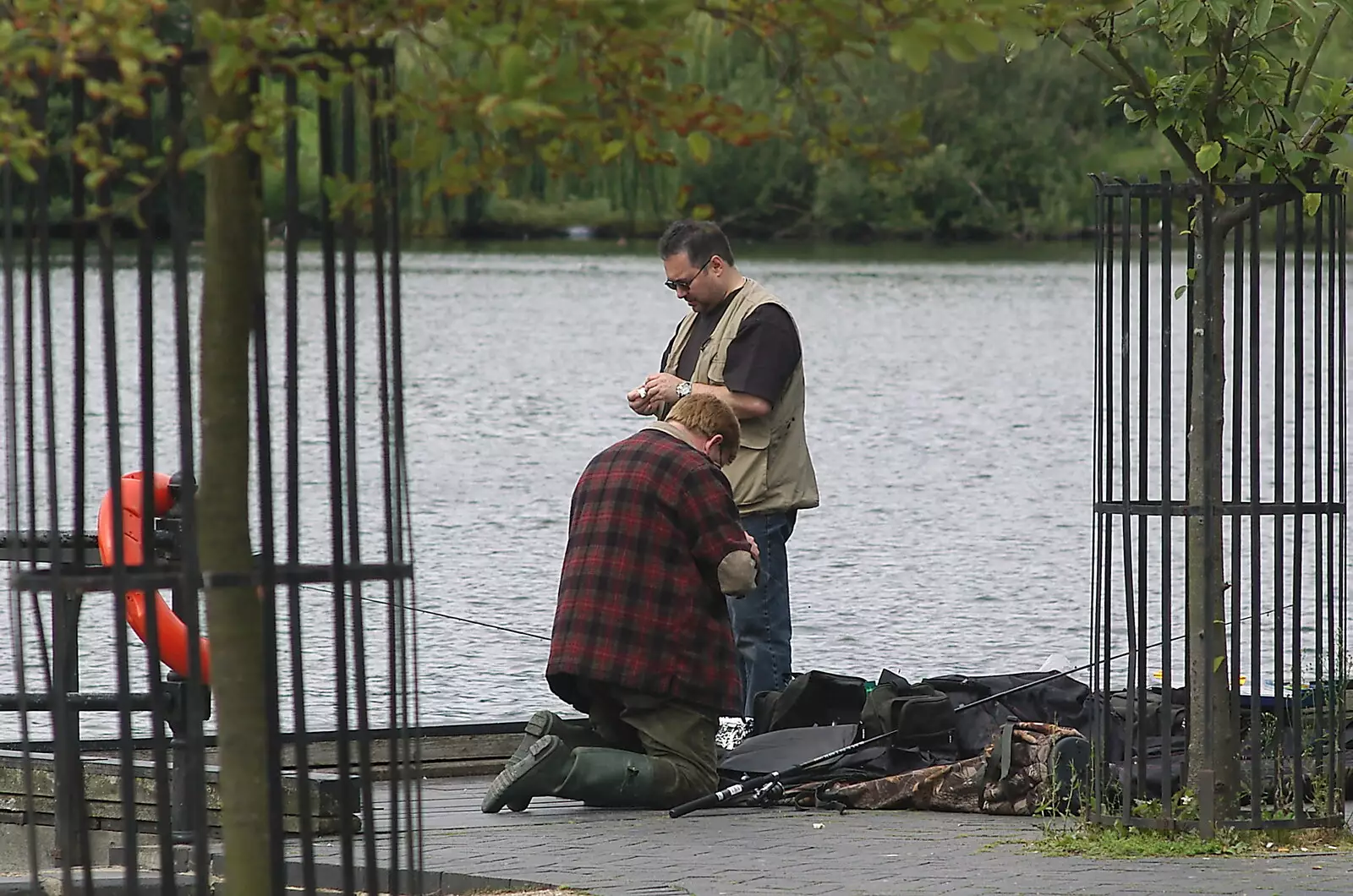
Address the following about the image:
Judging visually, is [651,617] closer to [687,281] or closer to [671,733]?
[671,733]

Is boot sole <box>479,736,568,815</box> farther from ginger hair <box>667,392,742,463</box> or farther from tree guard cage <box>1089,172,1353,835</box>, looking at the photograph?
tree guard cage <box>1089,172,1353,835</box>

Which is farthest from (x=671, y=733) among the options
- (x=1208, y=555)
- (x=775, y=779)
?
(x=1208, y=555)

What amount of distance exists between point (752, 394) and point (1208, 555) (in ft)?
7.10

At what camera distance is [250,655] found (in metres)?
4.00

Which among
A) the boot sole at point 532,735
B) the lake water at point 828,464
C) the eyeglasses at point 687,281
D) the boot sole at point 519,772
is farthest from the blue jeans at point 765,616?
the lake water at point 828,464

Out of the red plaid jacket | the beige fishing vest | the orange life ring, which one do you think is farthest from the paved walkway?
the beige fishing vest

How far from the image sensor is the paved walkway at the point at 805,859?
228 inches

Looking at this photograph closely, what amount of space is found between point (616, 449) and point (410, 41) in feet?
11.6

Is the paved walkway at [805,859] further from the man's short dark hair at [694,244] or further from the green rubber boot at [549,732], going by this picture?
the man's short dark hair at [694,244]

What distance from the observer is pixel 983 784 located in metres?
7.10

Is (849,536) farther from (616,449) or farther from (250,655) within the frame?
(250,655)

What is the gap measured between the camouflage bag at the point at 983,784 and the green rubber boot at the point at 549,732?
66 cm

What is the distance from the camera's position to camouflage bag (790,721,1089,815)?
700cm

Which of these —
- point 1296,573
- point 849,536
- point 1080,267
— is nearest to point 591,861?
point 1296,573
